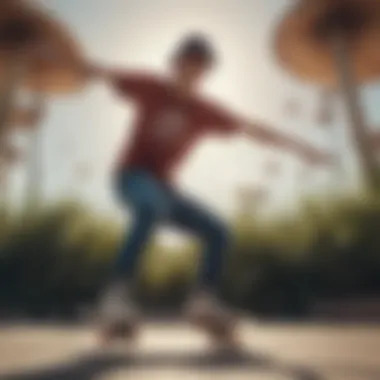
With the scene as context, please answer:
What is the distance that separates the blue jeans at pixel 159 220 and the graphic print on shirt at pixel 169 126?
6 centimetres

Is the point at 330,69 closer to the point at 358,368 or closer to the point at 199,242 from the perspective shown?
the point at 199,242

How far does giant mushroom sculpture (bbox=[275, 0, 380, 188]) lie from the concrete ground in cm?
36

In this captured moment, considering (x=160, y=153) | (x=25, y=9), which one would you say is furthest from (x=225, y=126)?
(x=25, y=9)

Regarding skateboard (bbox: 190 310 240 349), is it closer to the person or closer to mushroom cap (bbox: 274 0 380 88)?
the person

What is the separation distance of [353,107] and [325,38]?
125 millimetres

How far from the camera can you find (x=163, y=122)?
1351 mm

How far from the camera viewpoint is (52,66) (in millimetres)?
1374

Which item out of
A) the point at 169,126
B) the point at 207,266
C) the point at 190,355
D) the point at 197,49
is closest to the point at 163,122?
the point at 169,126

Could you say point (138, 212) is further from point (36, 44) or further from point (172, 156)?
point (36, 44)

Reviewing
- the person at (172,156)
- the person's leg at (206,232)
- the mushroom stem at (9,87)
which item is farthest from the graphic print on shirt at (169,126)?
the mushroom stem at (9,87)

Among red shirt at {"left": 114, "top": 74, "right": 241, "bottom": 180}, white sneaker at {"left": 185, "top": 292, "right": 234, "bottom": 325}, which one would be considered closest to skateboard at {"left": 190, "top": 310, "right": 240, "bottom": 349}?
white sneaker at {"left": 185, "top": 292, "right": 234, "bottom": 325}

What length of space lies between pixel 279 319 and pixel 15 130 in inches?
20.0

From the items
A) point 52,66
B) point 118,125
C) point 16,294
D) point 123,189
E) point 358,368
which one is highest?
point 52,66

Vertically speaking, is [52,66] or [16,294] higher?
[52,66]
